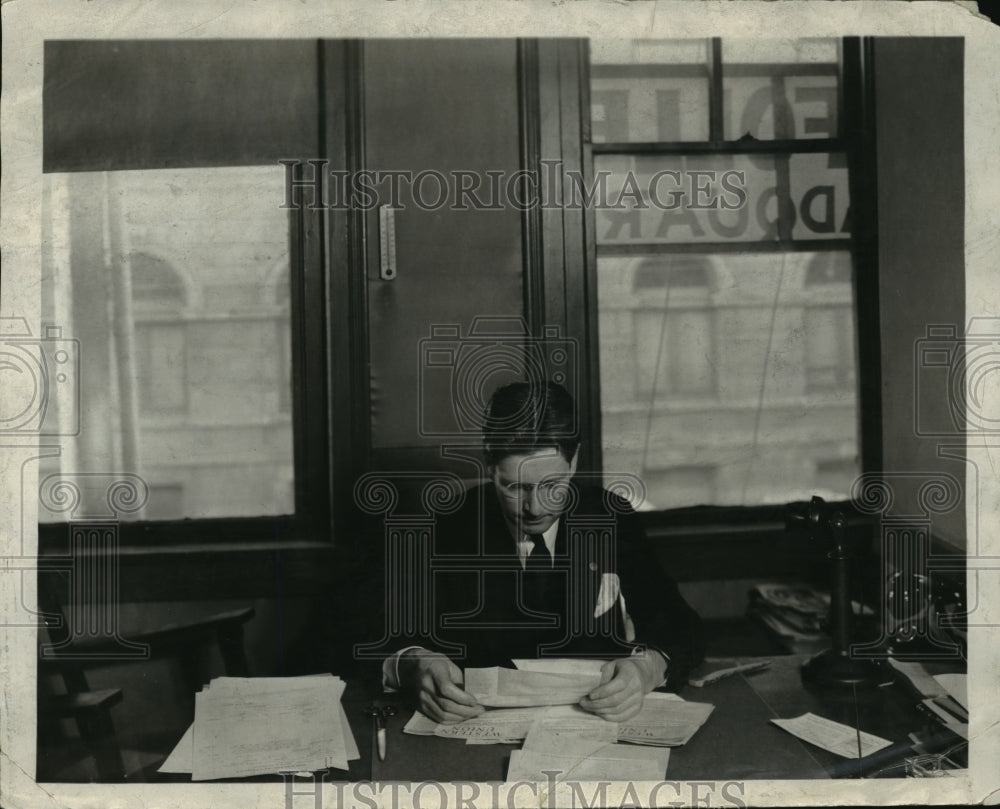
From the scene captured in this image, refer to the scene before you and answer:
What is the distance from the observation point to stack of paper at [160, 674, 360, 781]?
1.41 metres

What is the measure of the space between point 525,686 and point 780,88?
52.4 inches

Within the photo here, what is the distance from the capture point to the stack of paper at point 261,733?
1.41 meters

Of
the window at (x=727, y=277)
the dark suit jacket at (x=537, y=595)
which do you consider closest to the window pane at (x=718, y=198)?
the window at (x=727, y=277)

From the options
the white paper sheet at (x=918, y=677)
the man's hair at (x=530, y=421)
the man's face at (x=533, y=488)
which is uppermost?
the man's hair at (x=530, y=421)

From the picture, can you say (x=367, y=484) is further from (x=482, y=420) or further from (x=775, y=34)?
(x=775, y=34)

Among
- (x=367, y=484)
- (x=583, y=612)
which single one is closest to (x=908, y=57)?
(x=583, y=612)

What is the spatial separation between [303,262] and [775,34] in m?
1.02

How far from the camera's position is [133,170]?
1.77 m

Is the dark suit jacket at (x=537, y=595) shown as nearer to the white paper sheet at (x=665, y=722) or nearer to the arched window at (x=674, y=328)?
the white paper sheet at (x=665, y=722)

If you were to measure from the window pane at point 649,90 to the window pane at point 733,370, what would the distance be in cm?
27

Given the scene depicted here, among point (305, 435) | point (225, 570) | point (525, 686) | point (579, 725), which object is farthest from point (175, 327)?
point (579, 725)

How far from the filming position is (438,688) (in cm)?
139

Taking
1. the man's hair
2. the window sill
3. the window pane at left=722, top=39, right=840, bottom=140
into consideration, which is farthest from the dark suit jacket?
the window pane at left=722, top=39, right=840, bottom=140

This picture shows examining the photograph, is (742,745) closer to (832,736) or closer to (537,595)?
(832,736)
